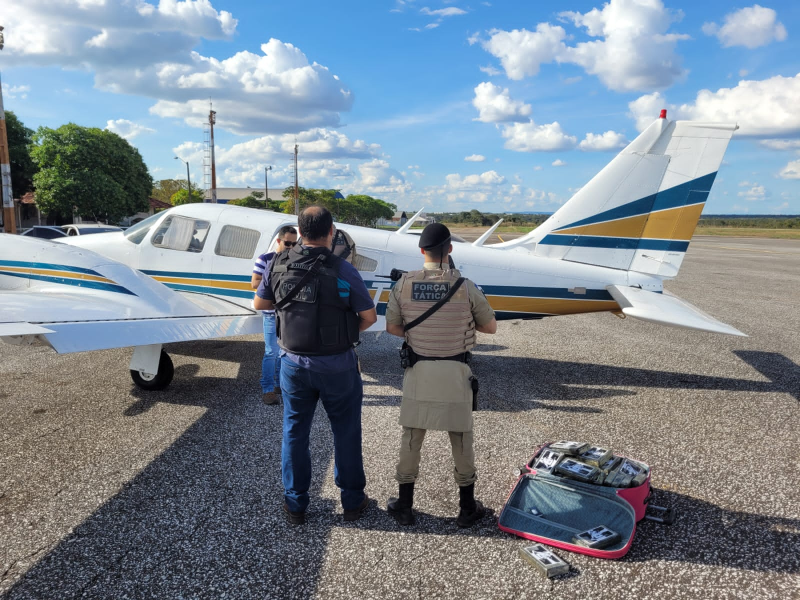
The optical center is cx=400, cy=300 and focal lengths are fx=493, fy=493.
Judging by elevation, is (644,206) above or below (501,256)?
above

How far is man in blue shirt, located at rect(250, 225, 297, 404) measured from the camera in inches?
205

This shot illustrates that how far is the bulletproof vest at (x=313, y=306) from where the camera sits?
3.08 m

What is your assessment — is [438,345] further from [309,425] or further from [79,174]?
[79,174]

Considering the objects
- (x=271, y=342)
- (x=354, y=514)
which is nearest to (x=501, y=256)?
(x=271, y=342)

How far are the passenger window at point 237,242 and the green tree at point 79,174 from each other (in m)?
32.6

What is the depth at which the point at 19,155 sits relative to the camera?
35062 mm

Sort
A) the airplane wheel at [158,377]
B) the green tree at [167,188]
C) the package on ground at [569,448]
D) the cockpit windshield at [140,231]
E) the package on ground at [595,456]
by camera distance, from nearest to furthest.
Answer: the package on ground at [595,456], the package on ground at [569,448], the airplane wheel at [158,377], the cockpit windshield at [140,231], the green tree at [167,188]

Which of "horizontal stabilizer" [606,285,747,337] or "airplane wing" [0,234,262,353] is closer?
"airplane wing" [0,234,262,353]

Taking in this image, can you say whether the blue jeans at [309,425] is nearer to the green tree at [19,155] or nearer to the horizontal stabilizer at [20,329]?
the horizontal stabilizer at [20,329]

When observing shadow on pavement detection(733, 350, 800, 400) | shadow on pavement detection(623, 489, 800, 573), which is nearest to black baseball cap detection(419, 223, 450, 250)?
shadow on pavement detection(623, 489, 800, 573)

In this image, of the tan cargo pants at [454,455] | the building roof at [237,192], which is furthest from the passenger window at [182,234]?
the building roof at [237,192]

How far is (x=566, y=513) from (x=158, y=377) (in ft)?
15.7

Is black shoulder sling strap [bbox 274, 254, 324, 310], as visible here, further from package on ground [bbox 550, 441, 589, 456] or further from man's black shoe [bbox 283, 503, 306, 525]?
package on ground [bbox 550, 441, 589, 456]

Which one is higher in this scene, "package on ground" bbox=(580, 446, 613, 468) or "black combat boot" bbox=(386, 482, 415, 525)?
"package on ground" bbox=(580, 446, 613, 468)
